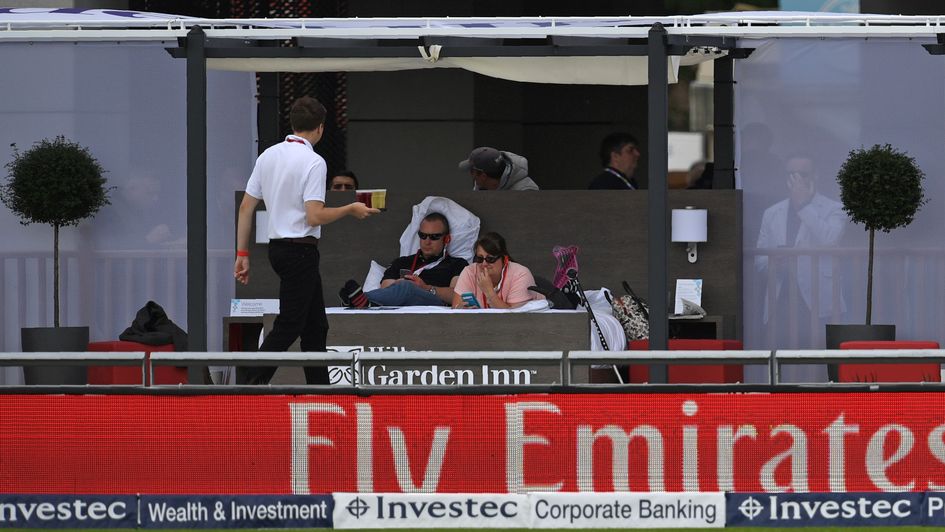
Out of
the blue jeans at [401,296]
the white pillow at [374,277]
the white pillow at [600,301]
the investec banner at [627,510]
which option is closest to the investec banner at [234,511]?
the investec banner at [627,510]

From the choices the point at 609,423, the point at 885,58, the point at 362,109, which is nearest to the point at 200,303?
the point at 609,423

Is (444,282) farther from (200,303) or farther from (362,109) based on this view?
(362,109)

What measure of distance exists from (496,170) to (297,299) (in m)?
3.89

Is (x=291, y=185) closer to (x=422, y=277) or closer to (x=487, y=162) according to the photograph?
(x=422, y=277)

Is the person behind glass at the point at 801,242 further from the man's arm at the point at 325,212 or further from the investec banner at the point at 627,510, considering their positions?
the investec banner at the point at 627,510

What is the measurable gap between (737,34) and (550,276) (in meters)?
3.13

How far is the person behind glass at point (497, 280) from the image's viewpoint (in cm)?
1034

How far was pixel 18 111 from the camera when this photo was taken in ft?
40.4

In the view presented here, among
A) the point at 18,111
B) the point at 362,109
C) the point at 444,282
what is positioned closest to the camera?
the point at 444,282

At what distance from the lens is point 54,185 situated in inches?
460

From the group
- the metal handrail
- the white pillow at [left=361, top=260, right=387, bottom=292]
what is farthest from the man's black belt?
the white pillow at [left=361, top=260, right=387, bottom=292]

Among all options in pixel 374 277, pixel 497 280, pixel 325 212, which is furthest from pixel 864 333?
pixel 325 212

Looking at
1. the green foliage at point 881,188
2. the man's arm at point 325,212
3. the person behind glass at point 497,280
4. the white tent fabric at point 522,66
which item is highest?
the white tent fabric at point 522,66

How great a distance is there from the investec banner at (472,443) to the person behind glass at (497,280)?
392 centimetres
